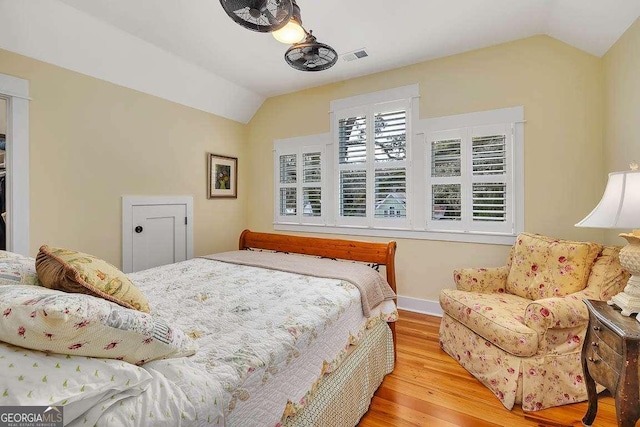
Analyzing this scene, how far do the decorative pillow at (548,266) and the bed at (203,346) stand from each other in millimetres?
1078

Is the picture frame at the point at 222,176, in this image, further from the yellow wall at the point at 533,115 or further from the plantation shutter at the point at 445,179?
the plantation shutter at the point at 445,179

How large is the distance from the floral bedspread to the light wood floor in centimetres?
46

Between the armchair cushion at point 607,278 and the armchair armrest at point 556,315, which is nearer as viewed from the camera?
the armchair armrest at point 556,315

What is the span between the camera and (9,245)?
2248mm

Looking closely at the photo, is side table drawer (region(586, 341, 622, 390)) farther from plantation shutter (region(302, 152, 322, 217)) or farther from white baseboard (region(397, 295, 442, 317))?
plantation shutter (region(302, 152, 322, 217))

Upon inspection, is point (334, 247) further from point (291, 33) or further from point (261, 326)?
point (291, 33)

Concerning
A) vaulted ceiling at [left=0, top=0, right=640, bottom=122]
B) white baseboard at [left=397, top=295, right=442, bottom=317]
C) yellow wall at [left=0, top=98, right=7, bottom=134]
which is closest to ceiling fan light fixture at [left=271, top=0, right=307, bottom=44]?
vaulted ceiling at [left=0, top=0, right=640, bottom=122]

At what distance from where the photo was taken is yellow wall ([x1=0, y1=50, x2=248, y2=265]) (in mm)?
2363

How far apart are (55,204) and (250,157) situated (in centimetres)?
237

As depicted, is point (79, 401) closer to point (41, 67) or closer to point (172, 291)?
point (172, 291)

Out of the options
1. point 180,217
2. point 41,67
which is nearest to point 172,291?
point 180,217

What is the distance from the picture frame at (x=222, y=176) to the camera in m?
3.80
